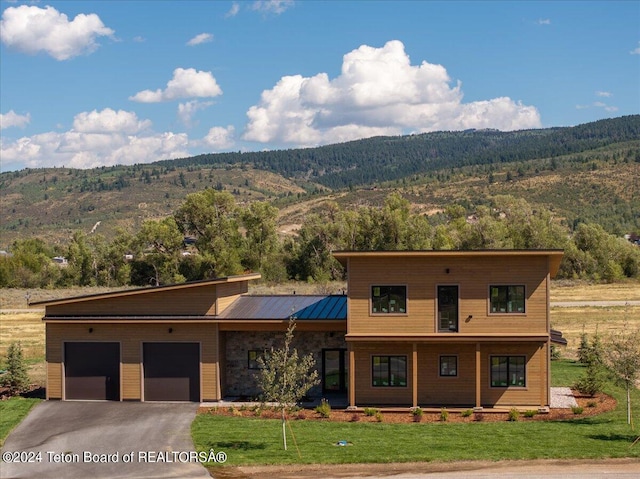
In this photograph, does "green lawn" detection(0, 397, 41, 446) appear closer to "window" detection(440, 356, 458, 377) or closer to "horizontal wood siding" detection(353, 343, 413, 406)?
"horizontal wood siding" detection(353, 343, 413, 406)

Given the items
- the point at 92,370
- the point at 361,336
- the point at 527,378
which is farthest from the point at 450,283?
the point at 92,370

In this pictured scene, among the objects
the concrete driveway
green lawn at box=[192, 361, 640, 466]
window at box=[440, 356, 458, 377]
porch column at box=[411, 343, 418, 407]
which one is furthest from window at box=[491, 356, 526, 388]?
the concrete driveway

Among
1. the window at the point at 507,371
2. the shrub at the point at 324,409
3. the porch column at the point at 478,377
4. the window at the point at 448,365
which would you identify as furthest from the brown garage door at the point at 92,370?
the window at the point at 507,371

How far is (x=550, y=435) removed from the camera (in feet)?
76.1

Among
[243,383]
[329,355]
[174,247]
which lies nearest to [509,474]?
[329,355]

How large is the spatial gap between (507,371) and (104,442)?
1410 cm

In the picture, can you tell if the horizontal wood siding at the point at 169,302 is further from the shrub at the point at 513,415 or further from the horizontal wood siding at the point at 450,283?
the shrub at the point at 513,415

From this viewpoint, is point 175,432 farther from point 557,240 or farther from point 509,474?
point 557,240

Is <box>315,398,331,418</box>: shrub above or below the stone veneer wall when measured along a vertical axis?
below

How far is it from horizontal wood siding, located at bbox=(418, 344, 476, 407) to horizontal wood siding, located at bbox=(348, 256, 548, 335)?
106 cm

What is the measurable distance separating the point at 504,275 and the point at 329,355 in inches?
286

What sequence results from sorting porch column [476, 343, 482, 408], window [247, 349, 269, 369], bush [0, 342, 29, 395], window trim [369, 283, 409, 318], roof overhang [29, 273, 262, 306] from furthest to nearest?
bush [0, 342, 29, 395] → window [247, 349, 269, 369] → roof overhang [29, 273, 262, 306] → window trim [369, 283, 409, 318] → porch column [476, 343, 482, 408]

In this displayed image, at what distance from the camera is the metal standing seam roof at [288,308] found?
2920cm

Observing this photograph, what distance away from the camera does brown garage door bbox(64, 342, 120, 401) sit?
97.3 feet
